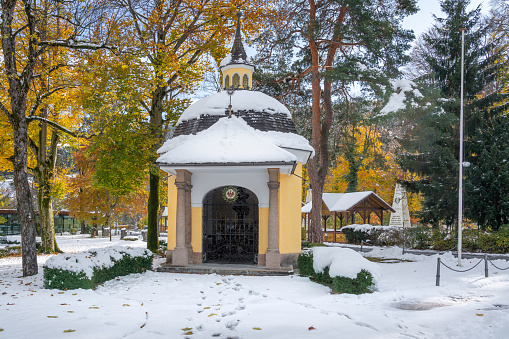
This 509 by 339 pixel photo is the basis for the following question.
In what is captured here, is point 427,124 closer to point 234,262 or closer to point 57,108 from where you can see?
point 234,262

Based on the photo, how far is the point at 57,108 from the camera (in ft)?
59.9

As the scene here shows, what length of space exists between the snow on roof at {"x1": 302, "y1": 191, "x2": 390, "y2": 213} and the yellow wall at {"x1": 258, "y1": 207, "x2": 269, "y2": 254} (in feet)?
48.7

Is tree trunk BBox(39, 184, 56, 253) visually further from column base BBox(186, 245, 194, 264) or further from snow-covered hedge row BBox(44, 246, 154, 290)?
column base BBox(186, 245, 194, 264)

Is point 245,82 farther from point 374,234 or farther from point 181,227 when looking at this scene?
point 374,234

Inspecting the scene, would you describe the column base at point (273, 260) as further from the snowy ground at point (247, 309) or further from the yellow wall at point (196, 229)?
the yellow wall at point (196, 229)

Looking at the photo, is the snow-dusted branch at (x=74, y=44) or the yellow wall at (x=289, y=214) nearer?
the snow-dusted branch at (x=74, y=44)

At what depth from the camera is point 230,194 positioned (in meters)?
14.4

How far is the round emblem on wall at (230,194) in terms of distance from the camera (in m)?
14.4

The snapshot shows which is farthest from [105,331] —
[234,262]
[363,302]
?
[234,262]

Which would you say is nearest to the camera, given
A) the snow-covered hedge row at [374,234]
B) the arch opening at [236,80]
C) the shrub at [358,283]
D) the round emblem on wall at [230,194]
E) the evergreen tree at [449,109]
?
the shrub at [358,283]

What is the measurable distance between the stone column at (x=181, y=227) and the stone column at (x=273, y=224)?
2.81m

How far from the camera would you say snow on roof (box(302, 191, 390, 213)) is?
2766 cm

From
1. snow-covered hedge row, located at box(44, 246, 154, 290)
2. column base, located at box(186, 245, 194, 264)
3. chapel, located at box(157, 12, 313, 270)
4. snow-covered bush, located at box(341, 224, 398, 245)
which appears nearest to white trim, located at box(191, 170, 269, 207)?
chapel, located at box(157, 12, 313, 270)

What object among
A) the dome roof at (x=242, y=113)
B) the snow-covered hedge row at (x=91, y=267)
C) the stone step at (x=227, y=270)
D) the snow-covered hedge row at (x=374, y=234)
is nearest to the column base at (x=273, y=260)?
the stone step at (x=227, y=270)
